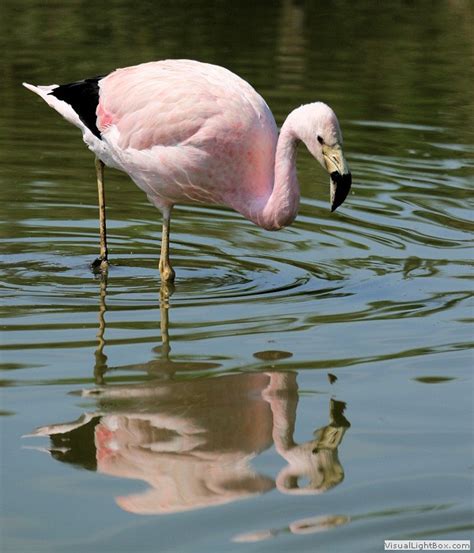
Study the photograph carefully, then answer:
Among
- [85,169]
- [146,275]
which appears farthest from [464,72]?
[146,275]

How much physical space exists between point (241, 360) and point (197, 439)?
3.68 feet

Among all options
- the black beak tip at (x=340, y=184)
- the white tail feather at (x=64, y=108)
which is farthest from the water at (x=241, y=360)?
the white tail feather at (x=64, y=108)

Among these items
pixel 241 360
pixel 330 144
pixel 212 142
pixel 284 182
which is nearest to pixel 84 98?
pixel 212 142

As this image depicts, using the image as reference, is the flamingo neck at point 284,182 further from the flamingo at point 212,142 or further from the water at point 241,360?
the water at point 241,360

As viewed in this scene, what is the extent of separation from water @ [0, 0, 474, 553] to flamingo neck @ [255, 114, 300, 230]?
51 cm

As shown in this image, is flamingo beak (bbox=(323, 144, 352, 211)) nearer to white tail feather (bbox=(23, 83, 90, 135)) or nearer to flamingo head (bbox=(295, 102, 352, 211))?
flamingo head (bbox=(295, 102, 352, 211))

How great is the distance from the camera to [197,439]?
572 cm

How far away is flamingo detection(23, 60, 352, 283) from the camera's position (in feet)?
25.2

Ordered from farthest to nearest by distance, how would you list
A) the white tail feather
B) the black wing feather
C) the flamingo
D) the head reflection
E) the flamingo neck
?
the white tail feather < the black wing feather < the flamingo neck < the flamingo < the head reflection

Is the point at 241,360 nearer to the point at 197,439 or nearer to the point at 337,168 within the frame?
the point at 197,439

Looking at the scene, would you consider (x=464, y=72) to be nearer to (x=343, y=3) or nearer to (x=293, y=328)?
(x=343, y=3)

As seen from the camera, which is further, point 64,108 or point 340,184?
point 64,108

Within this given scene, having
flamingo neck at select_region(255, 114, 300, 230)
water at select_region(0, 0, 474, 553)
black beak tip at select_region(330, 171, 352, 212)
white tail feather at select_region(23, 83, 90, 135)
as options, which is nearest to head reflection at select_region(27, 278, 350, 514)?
water at select_region(0, 0, 474, 553)

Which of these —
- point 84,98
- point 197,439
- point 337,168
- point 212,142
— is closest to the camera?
point 197,439
